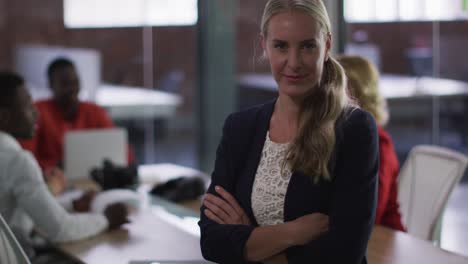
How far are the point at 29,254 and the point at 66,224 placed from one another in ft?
0.63

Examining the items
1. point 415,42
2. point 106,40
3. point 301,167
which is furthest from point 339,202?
point 106,40

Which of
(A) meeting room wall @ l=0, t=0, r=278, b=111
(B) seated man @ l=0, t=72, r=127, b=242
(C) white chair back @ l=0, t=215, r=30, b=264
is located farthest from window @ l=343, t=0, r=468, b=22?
(C) white chair back @ l=0, t=215, r=30, b=264

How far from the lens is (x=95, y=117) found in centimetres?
488

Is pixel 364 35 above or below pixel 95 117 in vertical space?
above

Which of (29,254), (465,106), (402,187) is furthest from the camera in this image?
(465,106)

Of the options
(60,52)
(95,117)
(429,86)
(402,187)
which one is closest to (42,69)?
(60,52)

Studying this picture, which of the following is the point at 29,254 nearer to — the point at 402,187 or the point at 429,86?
the point at 402,187

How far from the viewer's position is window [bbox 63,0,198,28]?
619cm

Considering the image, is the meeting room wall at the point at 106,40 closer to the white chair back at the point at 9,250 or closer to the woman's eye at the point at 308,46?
the white chair back at the point at 9,250

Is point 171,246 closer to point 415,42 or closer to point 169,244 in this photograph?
point 169,244

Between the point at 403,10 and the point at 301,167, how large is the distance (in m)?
2.95

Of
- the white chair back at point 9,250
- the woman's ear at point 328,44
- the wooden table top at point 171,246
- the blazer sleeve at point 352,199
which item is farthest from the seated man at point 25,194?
the woman's ear at point 328,44

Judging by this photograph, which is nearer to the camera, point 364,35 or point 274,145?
point 274,145

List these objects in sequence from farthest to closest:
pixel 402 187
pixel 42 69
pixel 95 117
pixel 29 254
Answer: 1. pixel 42 69
2. pixel 95 117
3. pixel 402 187
4. pixel 29 254
